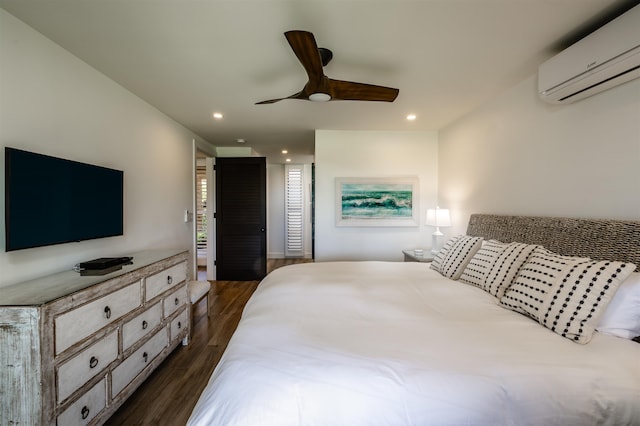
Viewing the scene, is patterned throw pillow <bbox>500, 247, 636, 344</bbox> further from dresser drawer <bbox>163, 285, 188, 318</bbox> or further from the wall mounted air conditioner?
dresser drawer <bbox>163, 285, 188, 318</bbox>

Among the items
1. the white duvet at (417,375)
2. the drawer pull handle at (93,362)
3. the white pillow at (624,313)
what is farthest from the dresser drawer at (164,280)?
the white pillow at (624,313)

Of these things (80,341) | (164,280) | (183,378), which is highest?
(164,280)

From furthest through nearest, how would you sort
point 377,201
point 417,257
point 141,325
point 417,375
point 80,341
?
point 377,201 → point 417,257 → point 141,325 → point 80,341 → point 417,375

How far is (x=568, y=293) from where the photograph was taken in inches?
50.4

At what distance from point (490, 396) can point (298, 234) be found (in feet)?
18.6

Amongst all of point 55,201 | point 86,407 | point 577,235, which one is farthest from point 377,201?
point 86,407

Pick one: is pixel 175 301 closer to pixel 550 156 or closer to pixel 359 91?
pixel 359 91

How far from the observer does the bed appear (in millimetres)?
862

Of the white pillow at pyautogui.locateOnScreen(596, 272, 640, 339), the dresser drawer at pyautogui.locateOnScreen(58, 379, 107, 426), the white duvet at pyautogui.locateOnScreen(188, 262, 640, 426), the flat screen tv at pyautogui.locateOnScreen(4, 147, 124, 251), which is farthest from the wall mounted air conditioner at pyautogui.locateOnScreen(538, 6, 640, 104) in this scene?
the dresser drawer at pyautogui.locateOnScreen(58, 379, 107, 426)

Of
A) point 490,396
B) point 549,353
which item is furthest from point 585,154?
point 490,396

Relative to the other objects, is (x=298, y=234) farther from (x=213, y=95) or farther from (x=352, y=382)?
(x=352, y=382)

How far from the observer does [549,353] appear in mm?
1054

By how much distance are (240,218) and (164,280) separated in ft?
8.10

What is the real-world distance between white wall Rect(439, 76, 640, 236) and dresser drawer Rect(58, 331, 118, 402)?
312 cm
